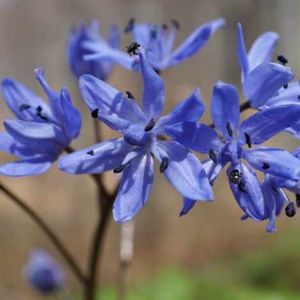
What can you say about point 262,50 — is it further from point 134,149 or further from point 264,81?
point 134,149

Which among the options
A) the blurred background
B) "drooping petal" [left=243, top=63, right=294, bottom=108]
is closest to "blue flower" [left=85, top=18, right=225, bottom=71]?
"drooping petal" [left=243, top=63, right=294, bottom=108]

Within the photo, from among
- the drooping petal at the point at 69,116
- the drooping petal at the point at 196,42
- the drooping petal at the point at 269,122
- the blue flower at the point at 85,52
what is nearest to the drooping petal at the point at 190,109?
the drooping petal at the point at 269,122

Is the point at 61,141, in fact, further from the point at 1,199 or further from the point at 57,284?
the point at 1,199

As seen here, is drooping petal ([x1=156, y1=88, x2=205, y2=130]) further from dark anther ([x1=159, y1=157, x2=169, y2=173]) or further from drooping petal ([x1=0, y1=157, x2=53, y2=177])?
drooping petal ([x1=0, y1=157, x2=53, y2=177])

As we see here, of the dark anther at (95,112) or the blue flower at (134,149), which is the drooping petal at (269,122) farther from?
the dark anther at (95,112)

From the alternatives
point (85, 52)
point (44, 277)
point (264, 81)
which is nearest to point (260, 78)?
point (264, 81)
